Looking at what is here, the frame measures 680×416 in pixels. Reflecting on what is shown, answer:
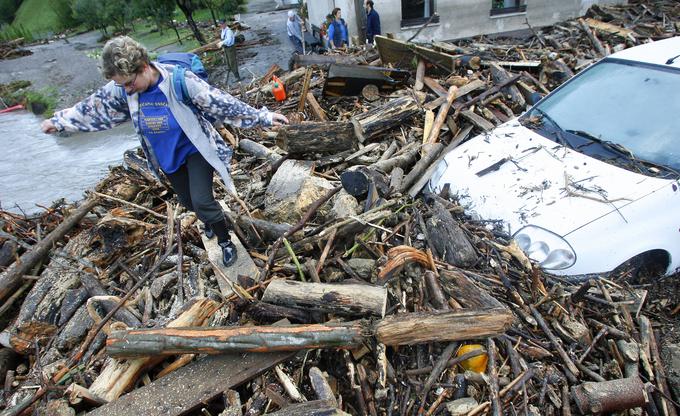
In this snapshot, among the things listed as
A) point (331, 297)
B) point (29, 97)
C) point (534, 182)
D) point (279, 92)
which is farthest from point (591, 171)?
point (29, 97)

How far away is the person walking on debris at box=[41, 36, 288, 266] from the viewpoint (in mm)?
2773

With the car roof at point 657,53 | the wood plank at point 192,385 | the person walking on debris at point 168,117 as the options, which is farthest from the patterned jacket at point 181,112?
the car roof at point 657,53

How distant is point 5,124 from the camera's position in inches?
619

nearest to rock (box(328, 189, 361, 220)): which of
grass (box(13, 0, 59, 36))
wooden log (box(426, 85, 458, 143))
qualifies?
Answer: wooden log (box(426, 85, 458, 143))

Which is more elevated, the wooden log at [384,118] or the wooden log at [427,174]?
the wooden log at [384,118]

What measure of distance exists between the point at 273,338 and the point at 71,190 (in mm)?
8111

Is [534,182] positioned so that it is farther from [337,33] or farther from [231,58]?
[231,58]

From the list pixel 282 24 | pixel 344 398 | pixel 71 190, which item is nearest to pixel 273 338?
pixel 344 398

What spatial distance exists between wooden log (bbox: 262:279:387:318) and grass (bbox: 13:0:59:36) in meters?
58.3

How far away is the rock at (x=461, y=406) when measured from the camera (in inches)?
87.9

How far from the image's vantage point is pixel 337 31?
1266 cm

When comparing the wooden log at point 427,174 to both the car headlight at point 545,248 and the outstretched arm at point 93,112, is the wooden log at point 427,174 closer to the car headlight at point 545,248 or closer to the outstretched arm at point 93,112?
the car headlight at point 545,248

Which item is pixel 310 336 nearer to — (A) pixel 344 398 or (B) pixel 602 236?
(A) pixel 344 398

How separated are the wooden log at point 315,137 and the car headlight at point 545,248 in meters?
2.87
